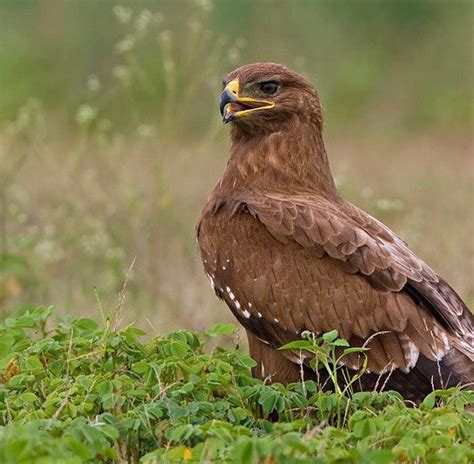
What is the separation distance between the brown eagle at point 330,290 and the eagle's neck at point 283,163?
0.45 ft

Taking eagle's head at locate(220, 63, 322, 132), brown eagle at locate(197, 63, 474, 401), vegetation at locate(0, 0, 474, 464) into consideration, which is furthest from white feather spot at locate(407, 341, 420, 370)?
eagle's head at locate(220, 63, 322, 132)

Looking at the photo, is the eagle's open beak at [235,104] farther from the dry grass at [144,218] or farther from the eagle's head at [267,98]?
the dry grass at [144,218]

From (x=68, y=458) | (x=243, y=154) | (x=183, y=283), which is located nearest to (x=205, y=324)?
(x=183, y=283)

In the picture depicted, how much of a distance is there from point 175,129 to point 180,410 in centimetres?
568

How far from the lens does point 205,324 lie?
768 centimetres

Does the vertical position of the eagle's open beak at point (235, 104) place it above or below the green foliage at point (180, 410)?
above

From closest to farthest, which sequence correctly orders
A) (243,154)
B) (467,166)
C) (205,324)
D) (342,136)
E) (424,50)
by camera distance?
(243,154)
(205,324)
(467,166)
(342,136)
(424,50)

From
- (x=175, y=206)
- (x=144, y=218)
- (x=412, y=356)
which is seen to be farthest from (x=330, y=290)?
(x=175, y=206)

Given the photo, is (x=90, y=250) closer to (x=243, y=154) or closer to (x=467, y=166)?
(x=243, y=154)

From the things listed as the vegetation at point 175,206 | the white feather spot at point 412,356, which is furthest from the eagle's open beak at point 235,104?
the white feather spot at point 412,356

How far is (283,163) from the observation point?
19.6 feet

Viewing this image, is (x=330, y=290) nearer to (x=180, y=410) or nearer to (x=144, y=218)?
(x=180, y=410)

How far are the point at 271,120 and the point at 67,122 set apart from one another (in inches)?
304

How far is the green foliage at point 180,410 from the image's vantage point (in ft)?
13.6
